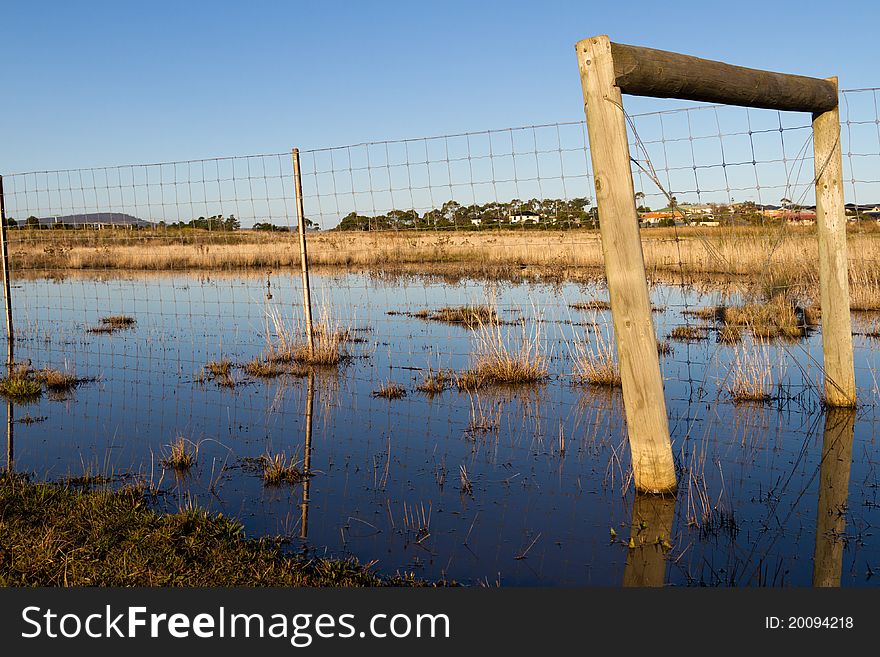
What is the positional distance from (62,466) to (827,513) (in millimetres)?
5169

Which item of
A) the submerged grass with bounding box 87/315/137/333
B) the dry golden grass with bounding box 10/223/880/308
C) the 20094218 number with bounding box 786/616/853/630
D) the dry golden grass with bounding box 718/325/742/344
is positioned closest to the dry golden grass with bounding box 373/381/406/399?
the dry golden grass with bounding box 718/325/742/344

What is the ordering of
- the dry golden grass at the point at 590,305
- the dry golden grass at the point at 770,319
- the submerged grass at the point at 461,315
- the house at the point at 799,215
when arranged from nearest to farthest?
1. the house at the point at 799,215
2. the dry golden grass at the point at 770,319
3. the submerged grass at the point at 461,315
4. the dry golden grass at the point at 590,305

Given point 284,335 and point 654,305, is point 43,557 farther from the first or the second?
point 654,305

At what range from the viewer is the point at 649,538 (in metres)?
4.64

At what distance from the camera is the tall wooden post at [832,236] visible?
720cm

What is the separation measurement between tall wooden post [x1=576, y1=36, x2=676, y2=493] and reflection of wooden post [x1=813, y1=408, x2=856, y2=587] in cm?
105

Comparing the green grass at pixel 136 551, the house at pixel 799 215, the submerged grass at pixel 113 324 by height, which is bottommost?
the green grass at pixel 136 551

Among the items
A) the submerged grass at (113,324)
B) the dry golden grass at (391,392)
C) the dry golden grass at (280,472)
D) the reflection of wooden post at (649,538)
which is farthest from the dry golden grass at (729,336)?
the submerged grass at (113,324)

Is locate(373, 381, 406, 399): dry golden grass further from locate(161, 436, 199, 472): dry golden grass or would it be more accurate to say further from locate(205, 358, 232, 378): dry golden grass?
locate(161, 436, 199, 472): dry golden grass

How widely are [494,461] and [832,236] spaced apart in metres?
3.63

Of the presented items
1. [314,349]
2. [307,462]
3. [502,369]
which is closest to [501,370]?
[502,369]

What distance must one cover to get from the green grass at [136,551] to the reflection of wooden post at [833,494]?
2.02 m

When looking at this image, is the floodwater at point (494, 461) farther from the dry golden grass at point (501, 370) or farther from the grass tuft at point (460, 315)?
the grass tuft at point (460, 315)

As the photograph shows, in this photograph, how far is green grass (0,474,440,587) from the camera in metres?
3.93
